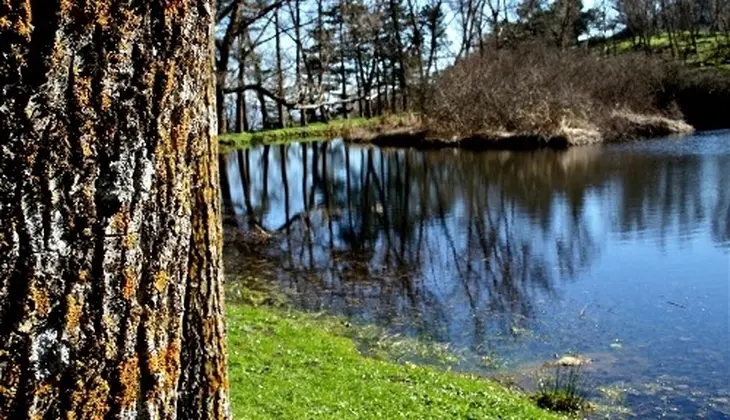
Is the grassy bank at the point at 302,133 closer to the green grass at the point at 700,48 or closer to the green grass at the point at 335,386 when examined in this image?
the green grass at the point at 700,48

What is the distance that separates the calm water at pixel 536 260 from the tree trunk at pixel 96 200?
24.9 feet

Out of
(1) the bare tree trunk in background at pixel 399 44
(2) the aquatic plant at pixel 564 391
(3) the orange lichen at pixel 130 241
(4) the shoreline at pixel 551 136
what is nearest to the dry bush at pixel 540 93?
(4) the shoreline at pixel 551 136

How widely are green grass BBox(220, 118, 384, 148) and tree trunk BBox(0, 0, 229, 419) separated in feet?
148

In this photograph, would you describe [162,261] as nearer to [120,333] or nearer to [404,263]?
[120,333]

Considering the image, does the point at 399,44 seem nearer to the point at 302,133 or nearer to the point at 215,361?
the point at 302,133

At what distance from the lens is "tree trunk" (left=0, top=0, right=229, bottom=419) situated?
158 centimetres

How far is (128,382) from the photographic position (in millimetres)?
1751

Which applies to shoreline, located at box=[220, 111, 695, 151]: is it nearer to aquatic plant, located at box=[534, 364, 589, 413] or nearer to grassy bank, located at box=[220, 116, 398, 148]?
grassy bank, located at box=[220, 116, 398, 148]

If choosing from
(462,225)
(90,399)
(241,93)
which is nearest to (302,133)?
(241,93)

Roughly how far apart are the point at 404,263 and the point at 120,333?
14.3m

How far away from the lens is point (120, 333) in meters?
1.73

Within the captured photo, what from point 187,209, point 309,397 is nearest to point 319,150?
point 309,397

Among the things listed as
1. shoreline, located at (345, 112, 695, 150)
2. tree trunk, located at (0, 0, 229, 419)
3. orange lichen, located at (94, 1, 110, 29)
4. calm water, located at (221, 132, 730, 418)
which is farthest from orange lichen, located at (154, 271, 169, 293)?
shoreline, located at (345, 112, 695, 150)

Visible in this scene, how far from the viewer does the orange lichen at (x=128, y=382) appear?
1734 mm
